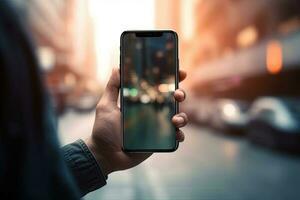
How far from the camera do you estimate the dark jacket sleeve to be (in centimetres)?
159

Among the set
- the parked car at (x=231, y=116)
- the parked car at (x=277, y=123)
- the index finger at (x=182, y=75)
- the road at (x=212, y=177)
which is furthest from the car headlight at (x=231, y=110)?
the index finger at (x=182, y=75)

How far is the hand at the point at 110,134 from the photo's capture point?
171 centimetres

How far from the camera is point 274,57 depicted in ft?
110

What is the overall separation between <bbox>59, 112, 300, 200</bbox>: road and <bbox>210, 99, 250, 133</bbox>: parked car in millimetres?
3248

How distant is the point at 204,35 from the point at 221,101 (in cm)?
3535

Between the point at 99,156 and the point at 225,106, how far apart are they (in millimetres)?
18701

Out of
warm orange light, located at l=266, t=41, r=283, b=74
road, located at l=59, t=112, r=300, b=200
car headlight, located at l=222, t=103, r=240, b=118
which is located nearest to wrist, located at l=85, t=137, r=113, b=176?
road, located at l=59, t=112, r=300, b=200

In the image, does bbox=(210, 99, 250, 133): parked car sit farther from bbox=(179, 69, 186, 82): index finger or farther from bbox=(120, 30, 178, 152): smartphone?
bbox=(179, 69, 186, 82): index finger

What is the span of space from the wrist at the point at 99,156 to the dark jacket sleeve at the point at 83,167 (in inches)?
1.6

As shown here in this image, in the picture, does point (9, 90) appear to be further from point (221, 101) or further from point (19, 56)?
point (221, 101)

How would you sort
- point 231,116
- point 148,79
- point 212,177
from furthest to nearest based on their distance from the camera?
point 231,116 → point 212,177 → point 148,79

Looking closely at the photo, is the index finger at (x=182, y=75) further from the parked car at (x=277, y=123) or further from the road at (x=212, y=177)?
the parked car at (x=277, y=123)

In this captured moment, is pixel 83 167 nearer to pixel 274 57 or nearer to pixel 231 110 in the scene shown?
pixel 231 110

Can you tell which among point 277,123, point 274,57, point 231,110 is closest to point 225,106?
point 231,110
